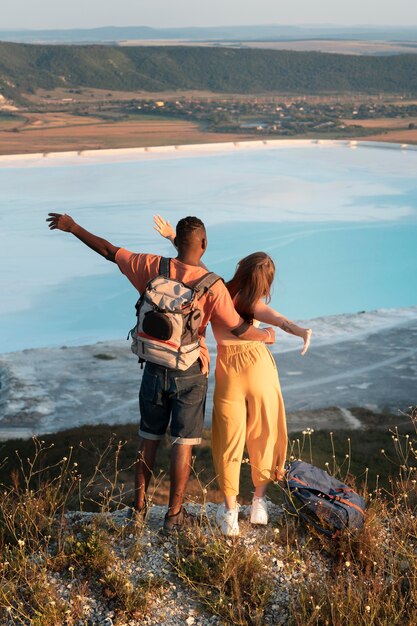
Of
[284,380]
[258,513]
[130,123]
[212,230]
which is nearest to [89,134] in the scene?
[130,123]

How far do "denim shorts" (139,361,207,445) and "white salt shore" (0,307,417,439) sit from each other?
25.7 ft

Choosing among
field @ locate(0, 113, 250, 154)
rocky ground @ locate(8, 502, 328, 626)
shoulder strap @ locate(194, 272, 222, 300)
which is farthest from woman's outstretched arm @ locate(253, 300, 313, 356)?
field @ locate(0, 113, 250, 154)

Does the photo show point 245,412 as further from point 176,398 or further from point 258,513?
point 258,513

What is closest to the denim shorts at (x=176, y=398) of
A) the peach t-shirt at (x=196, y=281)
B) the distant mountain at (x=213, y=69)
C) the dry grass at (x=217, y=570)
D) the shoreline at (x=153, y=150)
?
the peach t-shirt at (x=196, y=281)

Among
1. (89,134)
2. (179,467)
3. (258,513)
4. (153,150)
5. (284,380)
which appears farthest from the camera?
(89,134)

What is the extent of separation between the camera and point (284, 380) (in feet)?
50.9

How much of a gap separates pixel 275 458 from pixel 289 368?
35.9ft

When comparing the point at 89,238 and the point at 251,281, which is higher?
the point at 89,238

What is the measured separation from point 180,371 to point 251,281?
62cm

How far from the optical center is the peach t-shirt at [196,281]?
193 inches

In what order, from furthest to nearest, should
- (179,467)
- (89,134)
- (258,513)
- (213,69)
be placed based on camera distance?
(213,69) < (89,134) < (258,513) < (179,467)

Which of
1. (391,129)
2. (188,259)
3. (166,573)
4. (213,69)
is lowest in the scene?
(166,573)

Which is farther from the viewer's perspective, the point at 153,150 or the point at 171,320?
the point at 153,150

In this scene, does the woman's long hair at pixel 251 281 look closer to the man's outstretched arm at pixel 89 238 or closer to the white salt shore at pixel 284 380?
the man's outstretched arm at pixel 89 238
